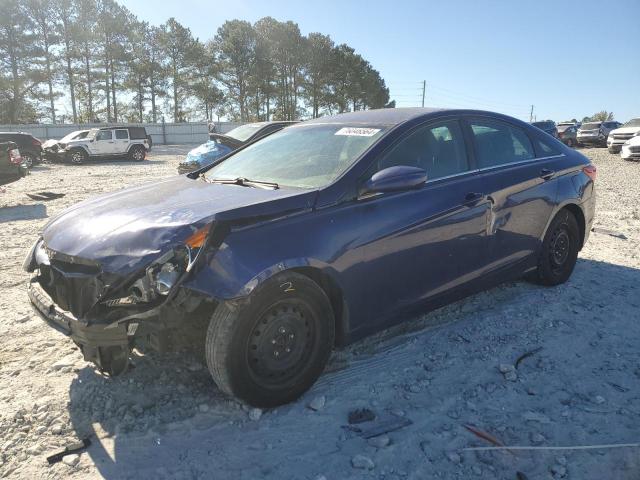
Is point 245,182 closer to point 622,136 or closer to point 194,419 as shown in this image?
point 194,419

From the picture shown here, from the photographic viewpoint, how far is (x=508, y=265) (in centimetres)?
414

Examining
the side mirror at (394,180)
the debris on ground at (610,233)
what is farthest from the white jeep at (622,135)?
the side mirror at (394,180)

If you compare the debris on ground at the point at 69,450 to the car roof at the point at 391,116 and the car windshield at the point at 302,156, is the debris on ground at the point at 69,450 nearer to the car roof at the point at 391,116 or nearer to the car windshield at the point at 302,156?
the car windshield at the point at 302,156

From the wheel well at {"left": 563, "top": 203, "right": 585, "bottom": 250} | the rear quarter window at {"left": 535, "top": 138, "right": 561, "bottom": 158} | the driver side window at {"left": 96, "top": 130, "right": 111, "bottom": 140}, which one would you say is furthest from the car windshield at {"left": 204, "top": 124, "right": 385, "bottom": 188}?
the driver side window at {"left": 96, "top": 130, "right": 111, "bottom": 140}

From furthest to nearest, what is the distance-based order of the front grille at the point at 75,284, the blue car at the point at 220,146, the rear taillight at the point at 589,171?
the blue car at the point at 220,146 < the rear taillight at the point at 589,171 < the front grille at the point at 75,284

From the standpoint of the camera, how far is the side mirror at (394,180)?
9.88 ft

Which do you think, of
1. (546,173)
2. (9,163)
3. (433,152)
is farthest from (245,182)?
(9,163)

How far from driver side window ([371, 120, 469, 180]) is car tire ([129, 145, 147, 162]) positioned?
23.9 metres

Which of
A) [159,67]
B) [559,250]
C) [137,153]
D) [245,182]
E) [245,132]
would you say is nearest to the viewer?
[245,182]

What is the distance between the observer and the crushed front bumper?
8.20 feet

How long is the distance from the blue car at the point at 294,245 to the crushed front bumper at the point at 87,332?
0.01 meters

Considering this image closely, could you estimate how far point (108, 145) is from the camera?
24312 mm

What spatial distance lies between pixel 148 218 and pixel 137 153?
2433 centimetres

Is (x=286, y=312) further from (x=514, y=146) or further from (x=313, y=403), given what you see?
(x=514, y=146)
